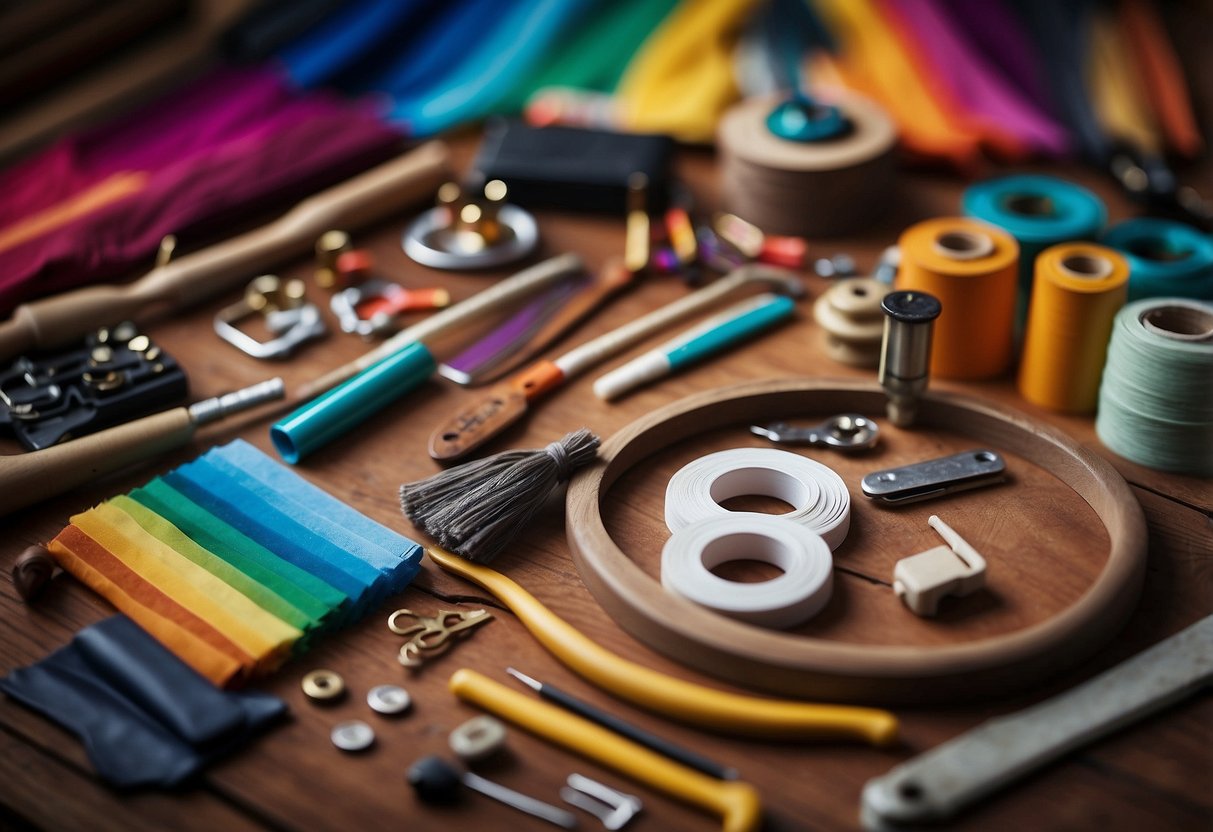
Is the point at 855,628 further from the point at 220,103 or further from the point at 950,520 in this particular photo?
the point at 220,103

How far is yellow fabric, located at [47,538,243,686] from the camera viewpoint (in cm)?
98

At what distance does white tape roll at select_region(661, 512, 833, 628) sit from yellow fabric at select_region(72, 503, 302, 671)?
32 centimetres

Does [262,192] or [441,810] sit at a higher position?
[262,192]

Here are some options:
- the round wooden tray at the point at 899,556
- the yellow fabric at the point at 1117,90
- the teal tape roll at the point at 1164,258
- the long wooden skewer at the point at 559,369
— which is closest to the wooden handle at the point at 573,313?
the long wooden skewer at the point at 559,369

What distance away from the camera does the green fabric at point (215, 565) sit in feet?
3.40

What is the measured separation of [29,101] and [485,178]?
29.2 inches

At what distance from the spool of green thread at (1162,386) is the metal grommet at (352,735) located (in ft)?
2.47

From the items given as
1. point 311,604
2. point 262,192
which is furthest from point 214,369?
point 311,604

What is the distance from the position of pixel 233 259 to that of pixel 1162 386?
104 cm

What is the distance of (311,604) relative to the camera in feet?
3.44

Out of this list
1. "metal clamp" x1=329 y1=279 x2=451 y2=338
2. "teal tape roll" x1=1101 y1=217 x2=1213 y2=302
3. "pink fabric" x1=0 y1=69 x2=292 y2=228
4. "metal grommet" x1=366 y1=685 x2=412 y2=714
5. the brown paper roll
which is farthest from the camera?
"pink fabric" x1=0 y1=69 x2=292 y2=228

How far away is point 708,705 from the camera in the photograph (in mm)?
938

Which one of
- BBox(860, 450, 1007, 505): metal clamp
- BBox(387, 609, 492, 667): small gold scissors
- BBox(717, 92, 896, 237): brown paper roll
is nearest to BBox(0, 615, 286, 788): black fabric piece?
BBox(387, 609, 492, 667): small gold scissors

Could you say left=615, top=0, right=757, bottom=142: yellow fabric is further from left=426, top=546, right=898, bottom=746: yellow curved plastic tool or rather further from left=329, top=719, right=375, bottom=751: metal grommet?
left=329, top=719, right=375, bottom=751: metal grommet
